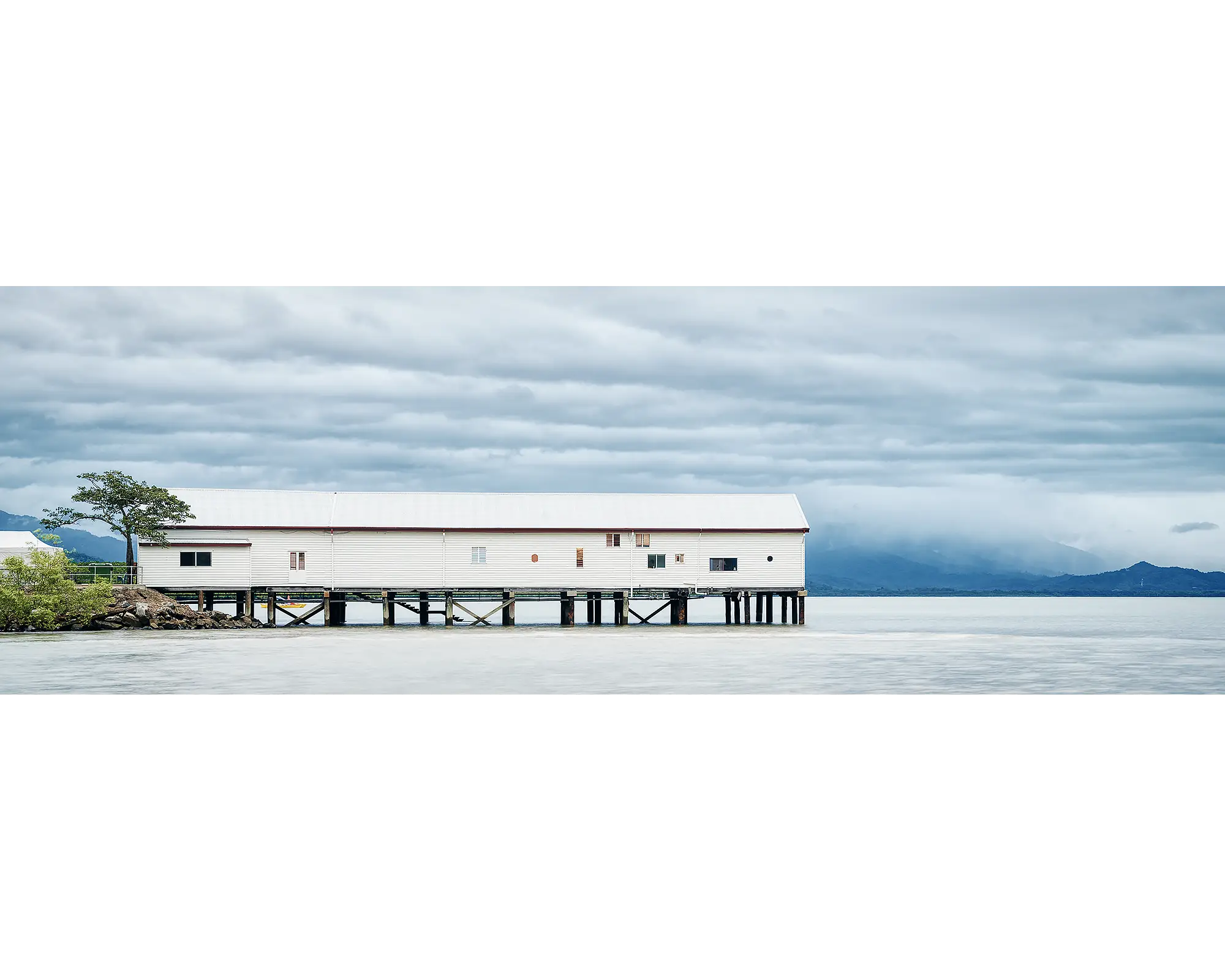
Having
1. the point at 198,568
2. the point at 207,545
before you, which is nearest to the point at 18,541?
the point at 198,568

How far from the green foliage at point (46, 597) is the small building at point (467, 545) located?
6.74 feet

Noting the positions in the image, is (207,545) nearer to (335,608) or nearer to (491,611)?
(335,608)

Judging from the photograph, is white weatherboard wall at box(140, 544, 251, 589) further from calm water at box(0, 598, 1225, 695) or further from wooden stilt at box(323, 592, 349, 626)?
wooden stilt at box(323, 592, 349, 626)

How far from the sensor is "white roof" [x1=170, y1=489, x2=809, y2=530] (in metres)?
39.7

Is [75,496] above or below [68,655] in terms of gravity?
above

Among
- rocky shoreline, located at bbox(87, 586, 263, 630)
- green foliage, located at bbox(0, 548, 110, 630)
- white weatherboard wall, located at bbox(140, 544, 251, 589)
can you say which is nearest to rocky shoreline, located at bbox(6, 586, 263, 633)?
rocky shoreline, located at bbox(87, 586, 263, 630)

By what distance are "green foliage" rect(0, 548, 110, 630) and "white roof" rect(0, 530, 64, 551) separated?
203 inches

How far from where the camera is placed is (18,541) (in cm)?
4994
